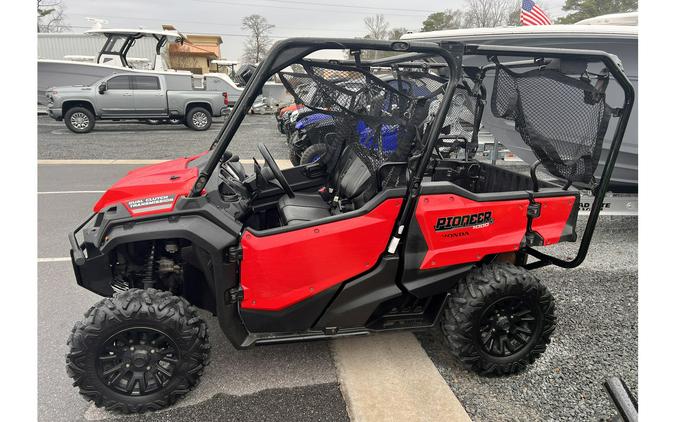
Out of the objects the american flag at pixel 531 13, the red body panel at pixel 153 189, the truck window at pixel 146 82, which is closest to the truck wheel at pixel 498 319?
the red body panel at pixel 153 189

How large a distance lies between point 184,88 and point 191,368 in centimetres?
1435

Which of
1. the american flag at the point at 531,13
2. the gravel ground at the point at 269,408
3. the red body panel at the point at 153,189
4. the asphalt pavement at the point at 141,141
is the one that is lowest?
the gravel ground at the point at 269,408

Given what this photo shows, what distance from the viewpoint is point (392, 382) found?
2586 millimetres

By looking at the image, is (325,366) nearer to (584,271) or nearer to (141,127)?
(584,271)

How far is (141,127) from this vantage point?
606 inches

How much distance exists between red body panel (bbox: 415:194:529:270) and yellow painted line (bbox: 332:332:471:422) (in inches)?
27.8

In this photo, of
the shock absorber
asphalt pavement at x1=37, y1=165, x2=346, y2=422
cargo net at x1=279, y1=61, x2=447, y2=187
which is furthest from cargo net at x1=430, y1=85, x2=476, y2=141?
the shock absorber

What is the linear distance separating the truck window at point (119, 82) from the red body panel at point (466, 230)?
1399 centimetres

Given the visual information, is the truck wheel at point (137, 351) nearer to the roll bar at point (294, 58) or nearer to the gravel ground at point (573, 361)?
the roll bar at point (294, 58)

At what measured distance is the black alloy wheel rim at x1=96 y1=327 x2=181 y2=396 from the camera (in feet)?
7.48

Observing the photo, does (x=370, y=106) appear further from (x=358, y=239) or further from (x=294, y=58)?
(x=358, y=239)

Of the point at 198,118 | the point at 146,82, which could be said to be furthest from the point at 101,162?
the point at 198,118

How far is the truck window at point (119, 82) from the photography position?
1353 cm

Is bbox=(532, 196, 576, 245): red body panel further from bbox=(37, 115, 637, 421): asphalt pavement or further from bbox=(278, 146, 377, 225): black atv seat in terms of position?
bbox=(278, 146, 377, 225): black atv seat
